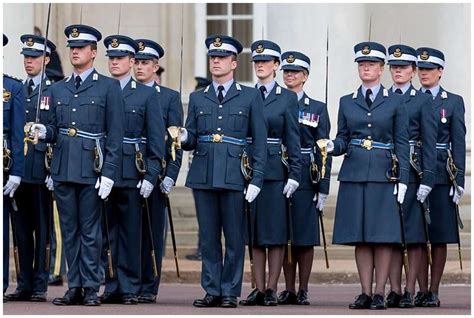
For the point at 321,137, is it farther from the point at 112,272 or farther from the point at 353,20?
the point at 353,20

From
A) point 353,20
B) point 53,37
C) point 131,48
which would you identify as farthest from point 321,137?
point 53,37

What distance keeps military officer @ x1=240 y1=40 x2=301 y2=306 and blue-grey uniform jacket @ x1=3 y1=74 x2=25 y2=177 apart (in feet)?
5.88

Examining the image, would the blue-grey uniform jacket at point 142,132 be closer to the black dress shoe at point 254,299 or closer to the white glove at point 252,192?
the white glove at point 252,192

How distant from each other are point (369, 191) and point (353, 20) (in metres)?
7.06

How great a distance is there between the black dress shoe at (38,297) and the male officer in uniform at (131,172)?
47cm

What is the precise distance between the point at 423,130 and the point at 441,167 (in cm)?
45

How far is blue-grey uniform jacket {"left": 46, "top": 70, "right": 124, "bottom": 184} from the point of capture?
15.1 meters

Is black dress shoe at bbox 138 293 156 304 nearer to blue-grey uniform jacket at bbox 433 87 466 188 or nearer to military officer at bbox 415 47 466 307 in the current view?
military officer at bbox 415 47 466 307

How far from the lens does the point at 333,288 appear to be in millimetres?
18703

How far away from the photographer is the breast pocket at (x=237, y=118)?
1534 cm

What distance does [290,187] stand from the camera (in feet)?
52.1

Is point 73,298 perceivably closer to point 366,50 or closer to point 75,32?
point 75,32

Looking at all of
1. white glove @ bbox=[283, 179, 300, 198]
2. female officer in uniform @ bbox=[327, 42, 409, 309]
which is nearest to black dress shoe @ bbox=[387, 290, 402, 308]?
female officer in uniform @ bbox=[327, 42, 409, 309]

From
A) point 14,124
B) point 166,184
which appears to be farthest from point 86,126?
point 166,184
